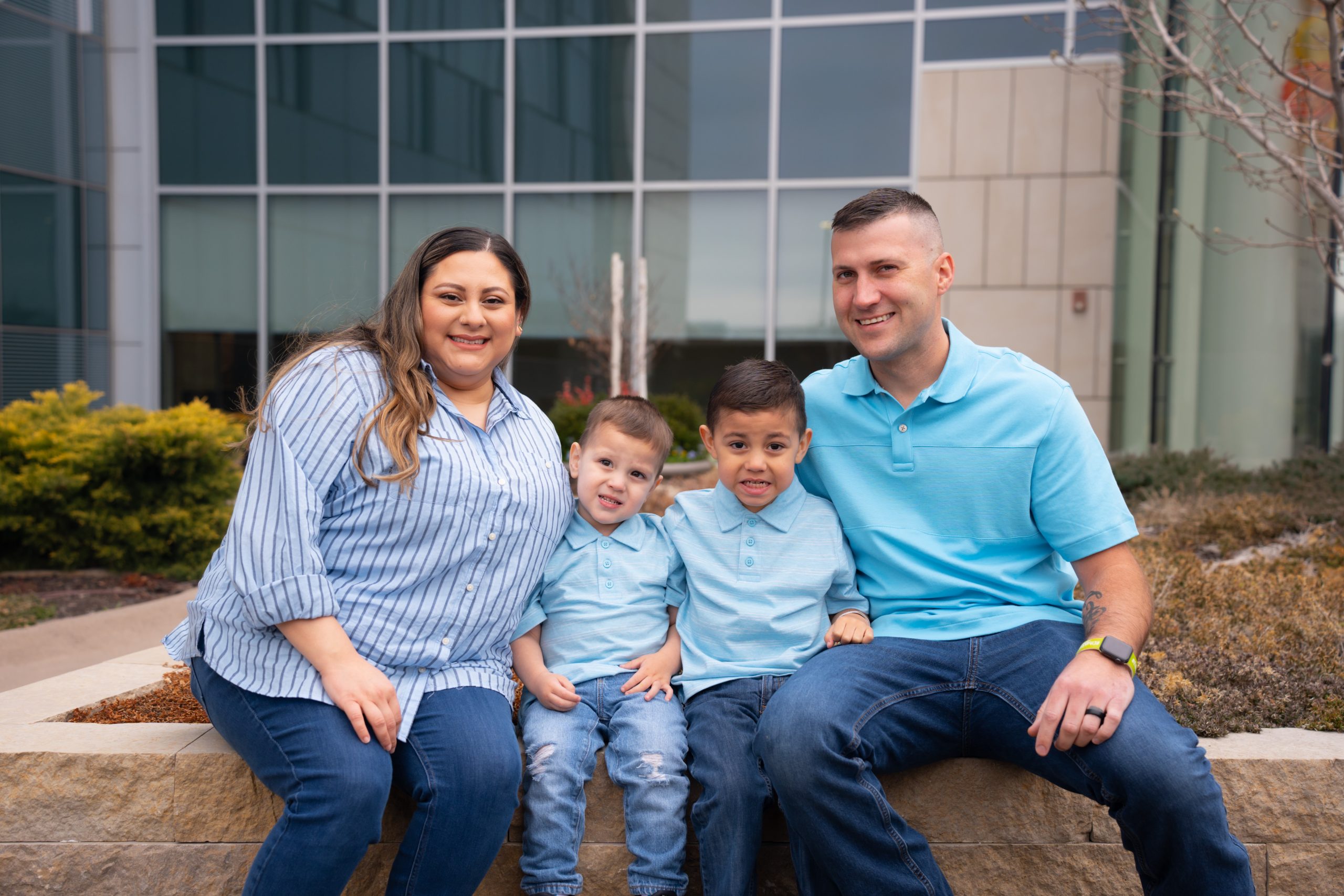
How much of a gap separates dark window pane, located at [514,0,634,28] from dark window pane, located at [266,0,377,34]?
1655 mm

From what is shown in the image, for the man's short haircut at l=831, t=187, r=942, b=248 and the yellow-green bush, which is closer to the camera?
the man's short haircut at l=831, t=187, r=942, b=248

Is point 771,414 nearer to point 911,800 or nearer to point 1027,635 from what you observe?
point 1027,635

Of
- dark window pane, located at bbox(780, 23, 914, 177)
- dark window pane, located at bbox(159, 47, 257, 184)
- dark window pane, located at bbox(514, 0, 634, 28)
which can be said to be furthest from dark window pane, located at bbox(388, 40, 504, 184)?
dark window pane, located at bbox(780, 23, 914, 177)

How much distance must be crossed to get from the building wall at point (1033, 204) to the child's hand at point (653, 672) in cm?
803

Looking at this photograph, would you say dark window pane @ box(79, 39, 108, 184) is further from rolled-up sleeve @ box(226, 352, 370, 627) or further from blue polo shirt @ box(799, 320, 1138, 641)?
blue polo shirt @ box(799, 320, 1138, 641)

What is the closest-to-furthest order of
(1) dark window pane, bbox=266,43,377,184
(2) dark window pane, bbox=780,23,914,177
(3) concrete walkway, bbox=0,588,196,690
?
(3) concrete walkway, bbox=0,588,196,690 → (2) dark window pane, bbox=780,23,914,177 → (1) dark window pane, bbox=266,43,377,184

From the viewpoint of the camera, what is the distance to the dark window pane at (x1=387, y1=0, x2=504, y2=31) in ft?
34.4

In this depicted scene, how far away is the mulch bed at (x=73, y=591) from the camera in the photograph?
17.1 feet

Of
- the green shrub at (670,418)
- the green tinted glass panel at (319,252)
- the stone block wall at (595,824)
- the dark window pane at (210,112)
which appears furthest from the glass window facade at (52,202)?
the stone block wall at (595,824)

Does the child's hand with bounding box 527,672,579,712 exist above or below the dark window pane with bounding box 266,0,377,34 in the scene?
below

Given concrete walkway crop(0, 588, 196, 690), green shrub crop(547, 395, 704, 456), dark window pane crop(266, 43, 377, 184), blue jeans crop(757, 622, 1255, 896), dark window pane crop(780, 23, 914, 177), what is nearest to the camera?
blue jeans crop(757, 622, 1255, 896)

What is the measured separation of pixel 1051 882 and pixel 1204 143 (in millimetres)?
7644

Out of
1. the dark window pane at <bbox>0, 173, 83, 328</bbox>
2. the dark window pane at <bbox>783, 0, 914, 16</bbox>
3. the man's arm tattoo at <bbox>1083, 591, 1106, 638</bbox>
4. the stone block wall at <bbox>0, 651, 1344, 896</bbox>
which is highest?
the dark window pane at <bbox>783, 0, 914, 16</bbox>

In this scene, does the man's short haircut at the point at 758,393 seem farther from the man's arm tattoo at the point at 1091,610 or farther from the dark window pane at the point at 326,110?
the dark window pane at the point at 326,110
